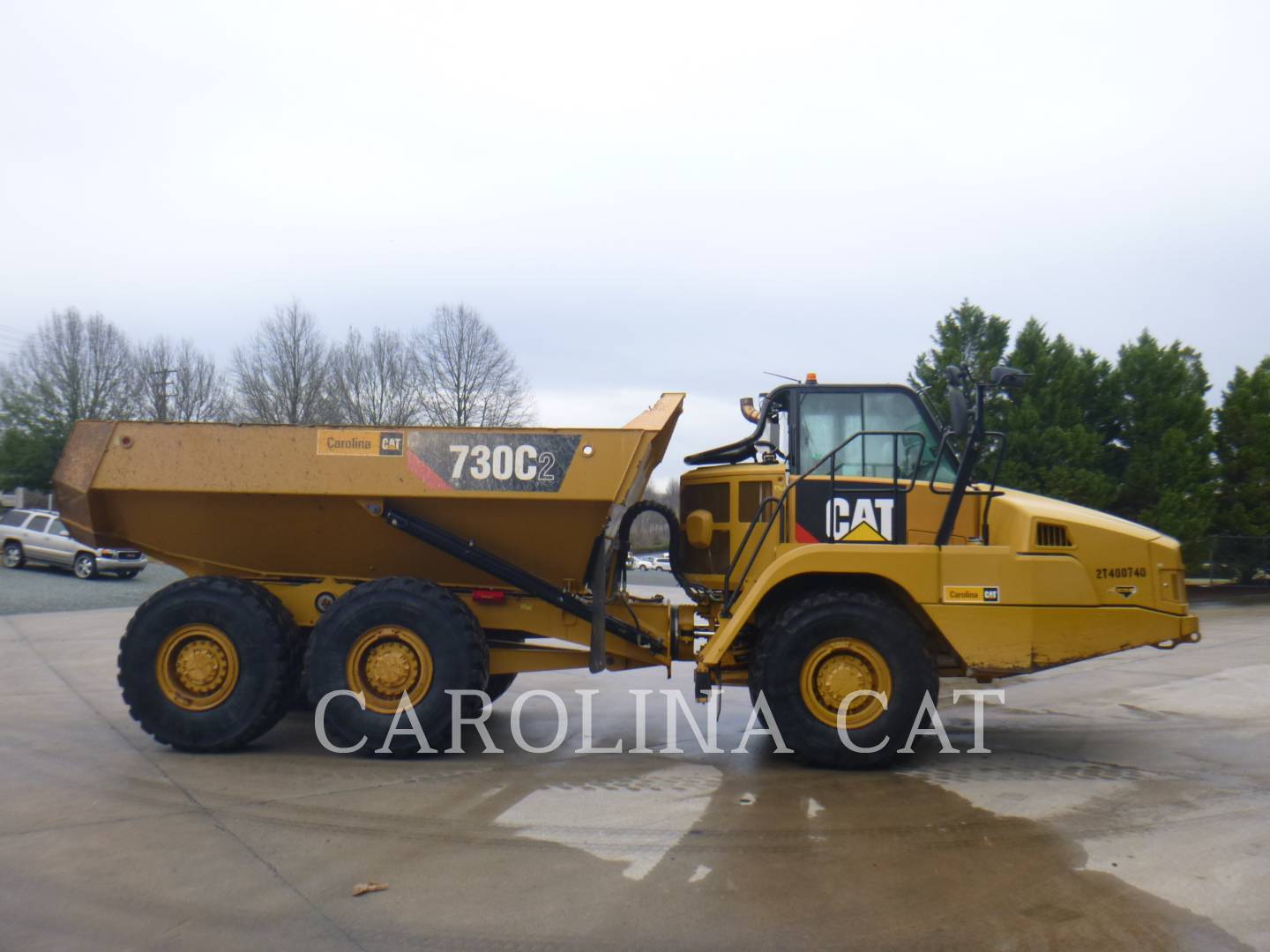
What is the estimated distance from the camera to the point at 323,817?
19.4 feet

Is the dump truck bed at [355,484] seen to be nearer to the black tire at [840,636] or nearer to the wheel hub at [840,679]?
the black tire at [840,636]

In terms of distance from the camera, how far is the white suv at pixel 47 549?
25500 mm

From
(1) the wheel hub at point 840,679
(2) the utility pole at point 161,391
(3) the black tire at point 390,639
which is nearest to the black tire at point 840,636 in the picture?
(1) the wheel hub at point 840,679

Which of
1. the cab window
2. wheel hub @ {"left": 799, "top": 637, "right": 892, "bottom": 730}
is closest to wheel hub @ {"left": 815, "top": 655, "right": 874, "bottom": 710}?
wheel hub @ {"left": 799, "top": 637, "right": 892, "bottom": 730}

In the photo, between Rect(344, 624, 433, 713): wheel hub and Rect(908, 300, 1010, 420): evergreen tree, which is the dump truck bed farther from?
Rect(908, 300, 1010, 420): evergreen tree

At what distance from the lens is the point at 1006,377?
6.58 m

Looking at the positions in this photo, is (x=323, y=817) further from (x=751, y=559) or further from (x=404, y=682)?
(x=751, y=559)

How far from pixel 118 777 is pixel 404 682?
1887 mm

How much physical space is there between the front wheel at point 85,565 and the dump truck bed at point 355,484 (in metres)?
20.0

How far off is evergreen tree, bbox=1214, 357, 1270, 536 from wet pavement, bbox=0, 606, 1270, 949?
15.4m

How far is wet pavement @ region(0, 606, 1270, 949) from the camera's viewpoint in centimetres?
432

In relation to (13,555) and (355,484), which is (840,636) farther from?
(13,555)

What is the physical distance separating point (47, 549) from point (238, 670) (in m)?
21.6

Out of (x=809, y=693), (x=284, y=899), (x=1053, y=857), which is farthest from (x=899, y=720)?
(x=284, y=899)
